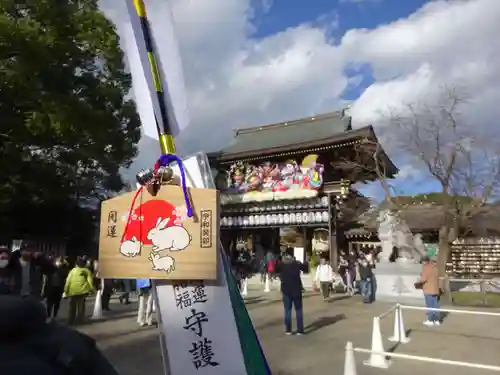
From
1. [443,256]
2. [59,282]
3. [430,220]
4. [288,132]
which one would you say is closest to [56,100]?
[59,282]

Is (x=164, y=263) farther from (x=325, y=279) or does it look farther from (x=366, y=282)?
(x=325, y=279)

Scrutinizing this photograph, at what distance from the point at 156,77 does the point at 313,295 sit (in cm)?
1615

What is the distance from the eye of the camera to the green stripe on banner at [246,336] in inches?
73.7

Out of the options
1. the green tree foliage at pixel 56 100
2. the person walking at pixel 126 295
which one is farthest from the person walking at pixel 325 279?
the green tree foliage at pixel 56 100

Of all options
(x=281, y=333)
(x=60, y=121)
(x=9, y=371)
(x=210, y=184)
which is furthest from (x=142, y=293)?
(x=9, y=371)

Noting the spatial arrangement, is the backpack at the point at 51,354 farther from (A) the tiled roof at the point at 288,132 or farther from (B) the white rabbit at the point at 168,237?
(A) the tiled roof at the point at 288,132

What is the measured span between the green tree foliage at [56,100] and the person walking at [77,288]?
3.91 metres

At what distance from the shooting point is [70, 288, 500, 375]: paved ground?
6707 millimetres

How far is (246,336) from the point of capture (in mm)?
1883

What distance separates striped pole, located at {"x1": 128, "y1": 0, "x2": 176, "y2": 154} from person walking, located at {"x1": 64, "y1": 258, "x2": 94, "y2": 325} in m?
8.48

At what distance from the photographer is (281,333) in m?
9.30

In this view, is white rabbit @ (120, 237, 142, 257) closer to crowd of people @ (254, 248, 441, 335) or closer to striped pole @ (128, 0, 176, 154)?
striped pole @ (128, 0, 176, 154)

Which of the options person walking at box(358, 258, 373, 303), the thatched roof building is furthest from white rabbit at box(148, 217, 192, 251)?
the thatched roof building

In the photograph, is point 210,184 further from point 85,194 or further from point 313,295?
point 85,194
